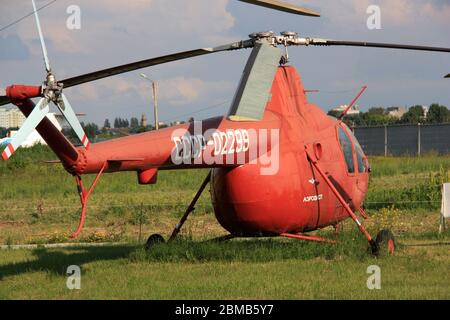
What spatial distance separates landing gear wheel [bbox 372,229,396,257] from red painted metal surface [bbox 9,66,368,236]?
1264 millimetres

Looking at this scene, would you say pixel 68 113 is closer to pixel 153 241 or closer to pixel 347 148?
pixel 153 241

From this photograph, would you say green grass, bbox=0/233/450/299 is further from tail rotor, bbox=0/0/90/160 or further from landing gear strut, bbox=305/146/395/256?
tail rotor, bbox=0/0/90/160

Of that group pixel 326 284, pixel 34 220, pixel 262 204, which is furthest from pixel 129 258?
pixel 34 220

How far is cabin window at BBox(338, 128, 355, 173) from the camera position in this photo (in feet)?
50.2

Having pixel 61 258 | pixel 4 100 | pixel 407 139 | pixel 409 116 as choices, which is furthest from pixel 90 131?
pixel 409 116

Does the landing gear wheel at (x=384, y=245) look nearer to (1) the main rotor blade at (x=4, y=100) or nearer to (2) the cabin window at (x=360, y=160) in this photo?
(2) the cabin window at (x=360, y=160)

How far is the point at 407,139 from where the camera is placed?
63531 mm

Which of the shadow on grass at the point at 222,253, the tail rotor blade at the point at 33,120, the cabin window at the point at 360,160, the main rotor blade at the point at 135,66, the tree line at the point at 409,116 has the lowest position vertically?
the shadow on grass at the point at 222,253

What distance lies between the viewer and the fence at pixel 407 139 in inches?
2440

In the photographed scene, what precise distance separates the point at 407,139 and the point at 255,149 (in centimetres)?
5295

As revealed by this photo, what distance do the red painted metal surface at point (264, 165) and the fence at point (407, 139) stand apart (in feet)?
156

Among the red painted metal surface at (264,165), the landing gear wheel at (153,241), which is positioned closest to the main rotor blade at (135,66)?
the red painted metal surface at (264,165)

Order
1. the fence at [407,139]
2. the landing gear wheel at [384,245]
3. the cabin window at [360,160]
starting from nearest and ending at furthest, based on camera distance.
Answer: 1. the landing gear wheel at [384,245]
2. the cabin window at [360,160]
3. the fence at [407,139]

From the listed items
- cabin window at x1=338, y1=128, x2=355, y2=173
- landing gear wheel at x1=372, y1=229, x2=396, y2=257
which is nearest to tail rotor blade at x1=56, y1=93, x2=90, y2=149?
landing gear wheel at x1=372, y1=229, x2=396, y2=257
